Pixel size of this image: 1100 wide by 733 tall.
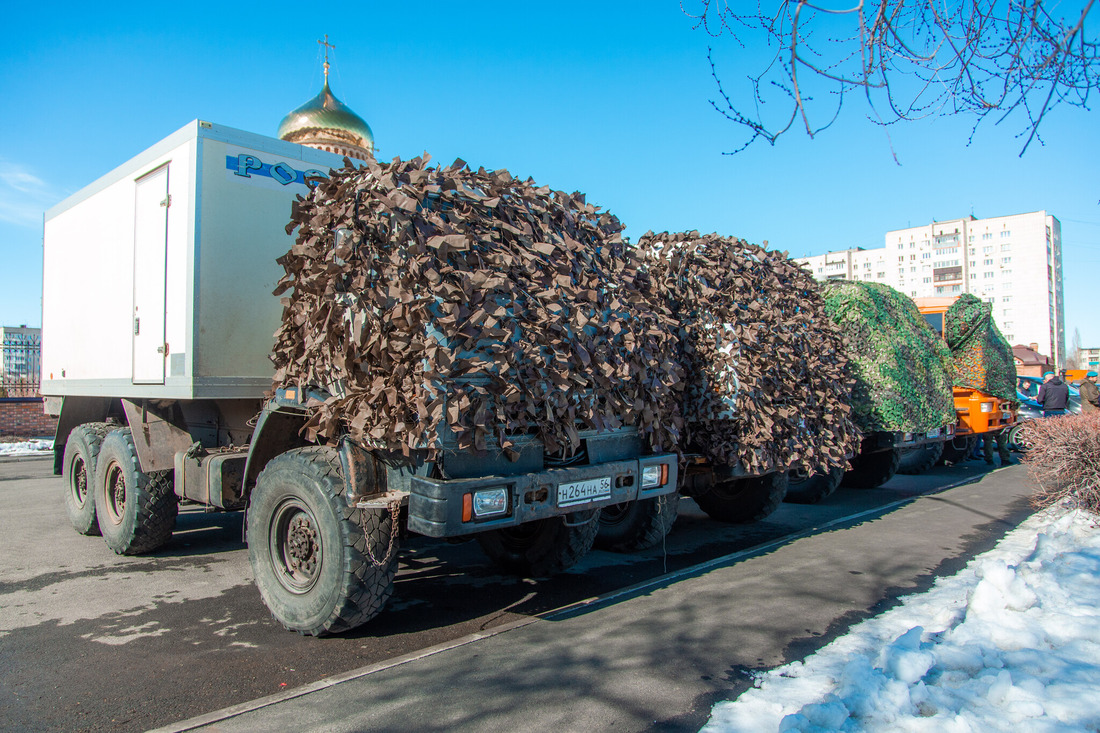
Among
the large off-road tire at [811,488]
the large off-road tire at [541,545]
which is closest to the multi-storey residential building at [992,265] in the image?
the large off-road tire at [811,488]

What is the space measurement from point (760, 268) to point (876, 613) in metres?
3.59

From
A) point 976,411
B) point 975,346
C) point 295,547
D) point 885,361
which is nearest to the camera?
point 295,547

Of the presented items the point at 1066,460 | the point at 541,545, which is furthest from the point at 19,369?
the point at 1066,460

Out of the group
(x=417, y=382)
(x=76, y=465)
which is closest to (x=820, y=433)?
(x=417, y=382)

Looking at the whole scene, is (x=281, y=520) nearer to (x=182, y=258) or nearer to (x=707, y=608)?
(x=182, y=258)

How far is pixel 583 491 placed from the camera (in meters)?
4.37

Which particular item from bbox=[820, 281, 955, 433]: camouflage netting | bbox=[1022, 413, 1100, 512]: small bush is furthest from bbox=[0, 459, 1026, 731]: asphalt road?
bbox=[820, 281, 955, 433]: camouflage netting

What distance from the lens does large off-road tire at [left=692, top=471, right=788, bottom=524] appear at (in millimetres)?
7645

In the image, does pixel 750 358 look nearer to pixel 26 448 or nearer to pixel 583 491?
pixel 583 491

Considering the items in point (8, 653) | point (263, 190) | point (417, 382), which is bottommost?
point (8, 653)

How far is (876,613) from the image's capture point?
4.62 meters

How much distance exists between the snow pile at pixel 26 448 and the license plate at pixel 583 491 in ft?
55.9

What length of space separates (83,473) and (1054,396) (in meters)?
17.2

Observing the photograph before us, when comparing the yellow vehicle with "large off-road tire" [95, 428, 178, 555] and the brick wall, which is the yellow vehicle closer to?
"large off-road tire" [95, 428, 178, 555]
